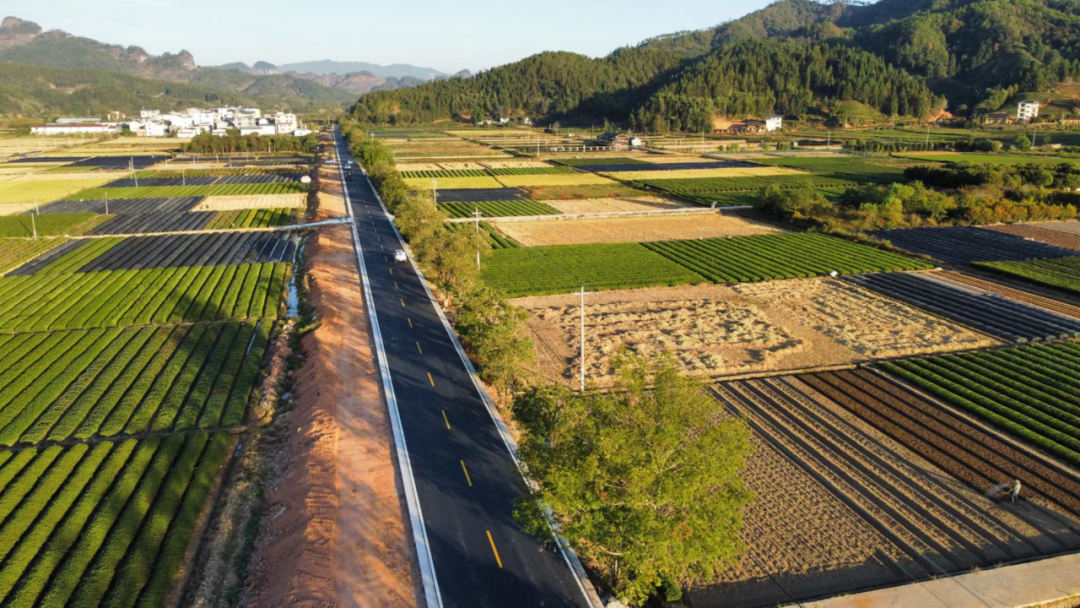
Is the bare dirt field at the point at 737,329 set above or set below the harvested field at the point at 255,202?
below

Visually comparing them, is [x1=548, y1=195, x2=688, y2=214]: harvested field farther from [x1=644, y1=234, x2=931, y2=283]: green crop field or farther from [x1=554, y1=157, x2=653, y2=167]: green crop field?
[x1=554, y1=157, x2=653, y2=167]: green crop field

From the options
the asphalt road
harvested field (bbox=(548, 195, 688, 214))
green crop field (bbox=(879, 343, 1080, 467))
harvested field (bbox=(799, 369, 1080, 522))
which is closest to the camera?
the asphalt road

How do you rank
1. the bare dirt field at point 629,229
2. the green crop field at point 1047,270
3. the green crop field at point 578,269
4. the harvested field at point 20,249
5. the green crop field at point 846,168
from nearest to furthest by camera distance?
the green crop field at point 1047,270 < the green crop field at point 578,269 < the harvested field at point 20,249 < the bare dirt field at point 629,229 < the green crop field at point 846,168

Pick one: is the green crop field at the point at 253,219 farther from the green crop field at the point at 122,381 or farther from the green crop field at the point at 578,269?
the green crop field at the point at 122,381

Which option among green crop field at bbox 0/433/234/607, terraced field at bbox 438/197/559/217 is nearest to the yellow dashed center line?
green crop field at bbox 0/433/234/607

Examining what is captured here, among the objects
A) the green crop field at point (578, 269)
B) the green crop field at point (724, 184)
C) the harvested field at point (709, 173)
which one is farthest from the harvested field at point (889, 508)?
the harvested field at point (709, 173)

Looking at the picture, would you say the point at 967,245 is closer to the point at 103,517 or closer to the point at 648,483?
the point at 648,483
